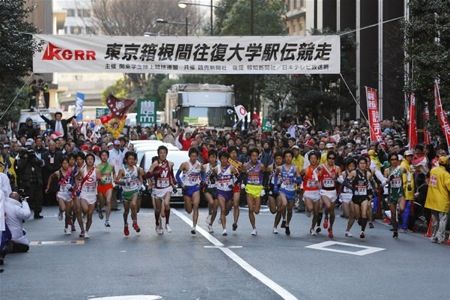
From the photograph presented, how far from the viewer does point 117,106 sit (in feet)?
124

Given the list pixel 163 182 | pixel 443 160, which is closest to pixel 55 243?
pixel 163 182

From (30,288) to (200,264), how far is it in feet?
9.44

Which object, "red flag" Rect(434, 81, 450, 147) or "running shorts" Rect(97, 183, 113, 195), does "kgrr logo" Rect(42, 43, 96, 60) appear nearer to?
"running shorts" Rect(97, 183, 113, 195)

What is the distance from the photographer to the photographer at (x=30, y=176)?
2289 centimetres

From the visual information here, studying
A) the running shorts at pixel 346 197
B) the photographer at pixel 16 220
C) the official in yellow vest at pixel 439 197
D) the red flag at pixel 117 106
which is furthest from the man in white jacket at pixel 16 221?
the red flag at pixel 117 106

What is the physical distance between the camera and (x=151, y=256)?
599 inches

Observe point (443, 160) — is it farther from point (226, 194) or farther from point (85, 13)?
point (85, 13)

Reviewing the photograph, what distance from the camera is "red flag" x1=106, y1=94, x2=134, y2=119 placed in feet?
124

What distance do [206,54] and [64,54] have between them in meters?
3.94

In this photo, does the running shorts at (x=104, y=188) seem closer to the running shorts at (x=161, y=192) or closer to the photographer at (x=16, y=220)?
the running shorts at (x=161, y=192)

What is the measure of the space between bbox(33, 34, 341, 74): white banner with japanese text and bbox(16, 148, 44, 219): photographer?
15.1 feet

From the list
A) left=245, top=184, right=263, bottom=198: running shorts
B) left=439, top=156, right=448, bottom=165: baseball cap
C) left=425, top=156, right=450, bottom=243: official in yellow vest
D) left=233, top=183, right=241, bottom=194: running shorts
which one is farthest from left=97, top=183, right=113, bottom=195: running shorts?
left=439, top=156, right=448, bottom=165: baseball cap

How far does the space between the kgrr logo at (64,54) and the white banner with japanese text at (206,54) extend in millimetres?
28

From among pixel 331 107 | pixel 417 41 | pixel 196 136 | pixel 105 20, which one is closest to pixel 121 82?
pixel 105 20
